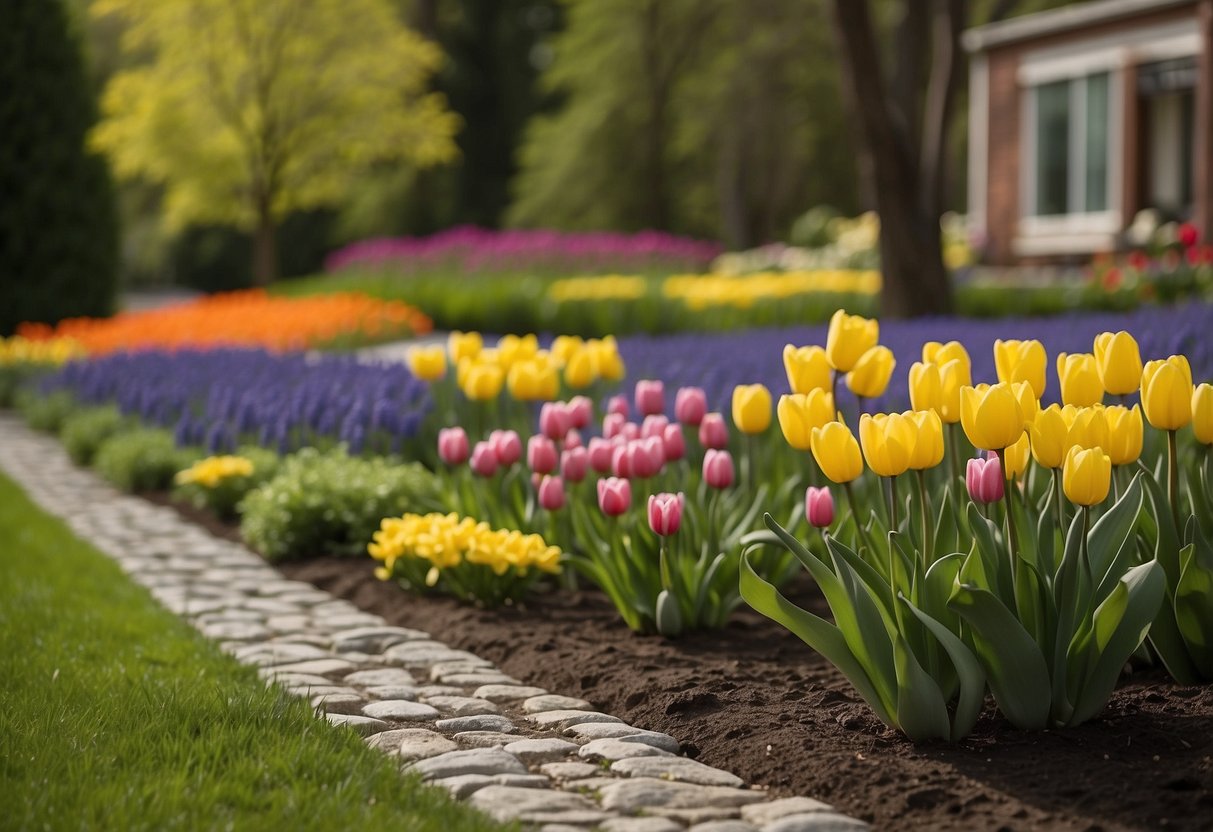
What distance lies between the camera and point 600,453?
475 centimetres

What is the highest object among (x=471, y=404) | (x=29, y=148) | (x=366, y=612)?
(x=29, y=148)

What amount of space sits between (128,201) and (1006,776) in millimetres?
38765

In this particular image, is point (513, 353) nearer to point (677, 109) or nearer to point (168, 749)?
point (168, 749)

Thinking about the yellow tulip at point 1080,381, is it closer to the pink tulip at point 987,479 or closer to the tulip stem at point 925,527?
the pink tulip at point 987,479

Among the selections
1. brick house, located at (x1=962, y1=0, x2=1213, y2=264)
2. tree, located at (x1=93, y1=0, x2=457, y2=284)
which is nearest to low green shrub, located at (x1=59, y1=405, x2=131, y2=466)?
tree, located at (x1=93, y1=0, x2=457, y2=284)

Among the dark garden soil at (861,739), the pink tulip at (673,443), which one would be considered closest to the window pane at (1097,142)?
the pink tulip at (673,443)

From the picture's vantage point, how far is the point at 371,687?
13.5 ft

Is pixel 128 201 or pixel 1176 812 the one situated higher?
pixel 128 201

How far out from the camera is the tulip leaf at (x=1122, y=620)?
3.07 metres

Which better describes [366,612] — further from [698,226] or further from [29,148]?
[698,226]

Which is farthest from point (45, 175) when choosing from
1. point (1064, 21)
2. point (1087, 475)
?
point (1087, 475)

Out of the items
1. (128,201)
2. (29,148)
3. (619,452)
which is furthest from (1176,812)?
(128,201)

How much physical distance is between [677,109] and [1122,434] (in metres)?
27.5

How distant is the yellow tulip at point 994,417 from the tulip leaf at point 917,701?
1.51 feet
